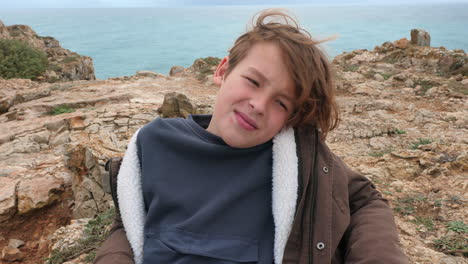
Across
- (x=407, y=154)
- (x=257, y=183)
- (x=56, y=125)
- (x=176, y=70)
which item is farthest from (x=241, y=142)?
(x=176, y=70)

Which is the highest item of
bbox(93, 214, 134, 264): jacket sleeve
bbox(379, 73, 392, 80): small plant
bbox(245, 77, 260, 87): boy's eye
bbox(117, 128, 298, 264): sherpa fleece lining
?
bbox(245, 77, 260, 87): boy's eye

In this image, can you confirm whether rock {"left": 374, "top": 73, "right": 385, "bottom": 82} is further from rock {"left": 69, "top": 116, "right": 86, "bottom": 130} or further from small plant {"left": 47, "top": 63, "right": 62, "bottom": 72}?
small plant {"left": 47, "top": 63, "right": 62, "bottom": 72}

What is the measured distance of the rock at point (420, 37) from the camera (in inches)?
458

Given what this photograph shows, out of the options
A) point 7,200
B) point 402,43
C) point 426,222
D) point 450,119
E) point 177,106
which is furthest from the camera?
point 402,43

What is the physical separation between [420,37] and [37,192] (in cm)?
1253

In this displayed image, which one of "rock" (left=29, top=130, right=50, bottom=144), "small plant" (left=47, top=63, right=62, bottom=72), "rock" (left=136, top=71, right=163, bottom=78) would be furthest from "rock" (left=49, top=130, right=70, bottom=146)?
"small plant" (left=47, top=63, right=62, bottom=72)

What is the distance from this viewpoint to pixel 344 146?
5.08 m

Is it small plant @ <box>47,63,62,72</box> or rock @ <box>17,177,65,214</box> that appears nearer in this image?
rock @ <box>17,177,65,214</box>

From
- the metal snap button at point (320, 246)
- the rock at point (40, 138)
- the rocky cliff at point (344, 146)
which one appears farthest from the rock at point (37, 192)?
the metal snap button at point (320, 246)

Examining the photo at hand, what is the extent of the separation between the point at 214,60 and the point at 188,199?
1193 cm

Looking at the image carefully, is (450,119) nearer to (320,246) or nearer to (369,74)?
(369,74)

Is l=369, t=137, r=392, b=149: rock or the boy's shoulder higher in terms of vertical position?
the boy's shoulder

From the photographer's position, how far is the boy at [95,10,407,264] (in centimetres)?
154

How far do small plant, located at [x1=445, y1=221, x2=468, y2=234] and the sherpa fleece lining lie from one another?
5.75 ft
